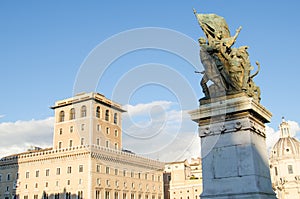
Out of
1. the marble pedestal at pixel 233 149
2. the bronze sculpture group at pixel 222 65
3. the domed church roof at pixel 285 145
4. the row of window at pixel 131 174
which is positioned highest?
the domed church roof at pixel 285 145

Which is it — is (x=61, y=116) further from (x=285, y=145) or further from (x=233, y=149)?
(x=233, y=149)

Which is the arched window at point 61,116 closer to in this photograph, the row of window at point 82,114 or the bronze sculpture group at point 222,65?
the row of window at point 82,114

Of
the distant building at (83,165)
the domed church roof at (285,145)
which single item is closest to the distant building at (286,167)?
the domed church roof at (285,145)

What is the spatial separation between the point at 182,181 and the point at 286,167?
1461 inches

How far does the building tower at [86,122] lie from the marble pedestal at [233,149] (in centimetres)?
6270

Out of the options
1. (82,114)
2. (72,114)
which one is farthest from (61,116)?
(82,114)

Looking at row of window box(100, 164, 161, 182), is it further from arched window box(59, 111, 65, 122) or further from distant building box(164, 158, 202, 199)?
arched window box(59, 111, 65, 122)

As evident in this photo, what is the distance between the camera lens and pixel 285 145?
11150 cm

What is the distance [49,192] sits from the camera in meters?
70.4

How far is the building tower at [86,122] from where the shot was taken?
248 ft

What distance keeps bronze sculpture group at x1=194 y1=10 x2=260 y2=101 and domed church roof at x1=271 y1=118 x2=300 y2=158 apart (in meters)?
104

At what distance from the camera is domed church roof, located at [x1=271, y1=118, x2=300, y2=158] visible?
358 ft

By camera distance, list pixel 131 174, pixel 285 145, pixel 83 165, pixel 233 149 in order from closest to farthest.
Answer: pixel 233 149
pixel 83 165
pixel 131 174
pixel 285 145

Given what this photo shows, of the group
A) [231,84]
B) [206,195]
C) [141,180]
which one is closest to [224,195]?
[206,195]
